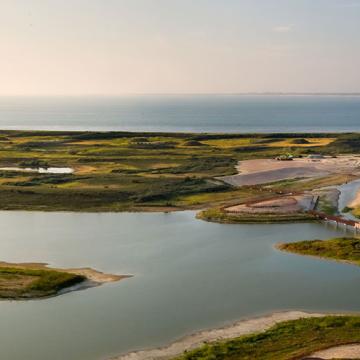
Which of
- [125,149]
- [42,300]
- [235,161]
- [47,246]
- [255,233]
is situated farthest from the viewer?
[125,149]

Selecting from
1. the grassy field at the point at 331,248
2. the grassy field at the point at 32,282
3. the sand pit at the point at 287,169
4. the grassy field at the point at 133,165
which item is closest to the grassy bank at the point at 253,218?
the grassy field at the point at 133,165

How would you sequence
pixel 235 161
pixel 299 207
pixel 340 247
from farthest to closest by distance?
pixel 235 161 < pixel 299 207 < pixel 340 247

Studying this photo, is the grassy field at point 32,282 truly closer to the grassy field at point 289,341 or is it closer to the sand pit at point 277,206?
the grassy field at point 289,341

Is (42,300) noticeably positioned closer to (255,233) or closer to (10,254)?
(10,254)

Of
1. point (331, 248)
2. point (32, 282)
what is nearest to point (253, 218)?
point (331, 248)

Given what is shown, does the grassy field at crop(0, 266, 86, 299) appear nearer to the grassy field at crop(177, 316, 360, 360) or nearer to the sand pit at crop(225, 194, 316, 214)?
the grassy field at crop(177, 316, 360, 360)

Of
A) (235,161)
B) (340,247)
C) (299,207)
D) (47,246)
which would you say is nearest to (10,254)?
(47,246)
